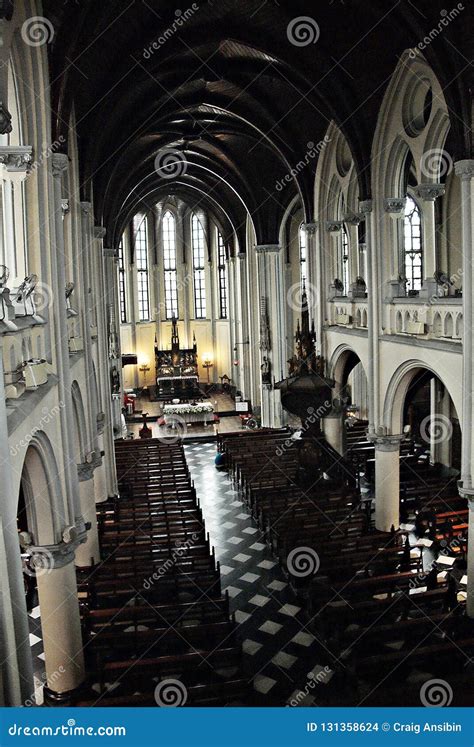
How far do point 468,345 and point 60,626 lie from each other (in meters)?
9.10

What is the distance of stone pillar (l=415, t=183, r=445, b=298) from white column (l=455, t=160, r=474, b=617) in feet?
8.14

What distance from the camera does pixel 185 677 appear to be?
35.2ft

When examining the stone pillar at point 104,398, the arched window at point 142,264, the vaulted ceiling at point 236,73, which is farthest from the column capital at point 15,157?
the arched window at point 142,264

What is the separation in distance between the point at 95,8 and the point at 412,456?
694 inches

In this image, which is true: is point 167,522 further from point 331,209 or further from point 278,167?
point 278,167

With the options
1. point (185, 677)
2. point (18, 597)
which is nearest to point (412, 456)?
point (185, 677)

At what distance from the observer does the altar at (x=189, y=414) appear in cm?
3509

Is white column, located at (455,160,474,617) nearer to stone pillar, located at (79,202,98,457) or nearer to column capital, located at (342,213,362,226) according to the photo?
column capital, located at (342,213,362,226)
